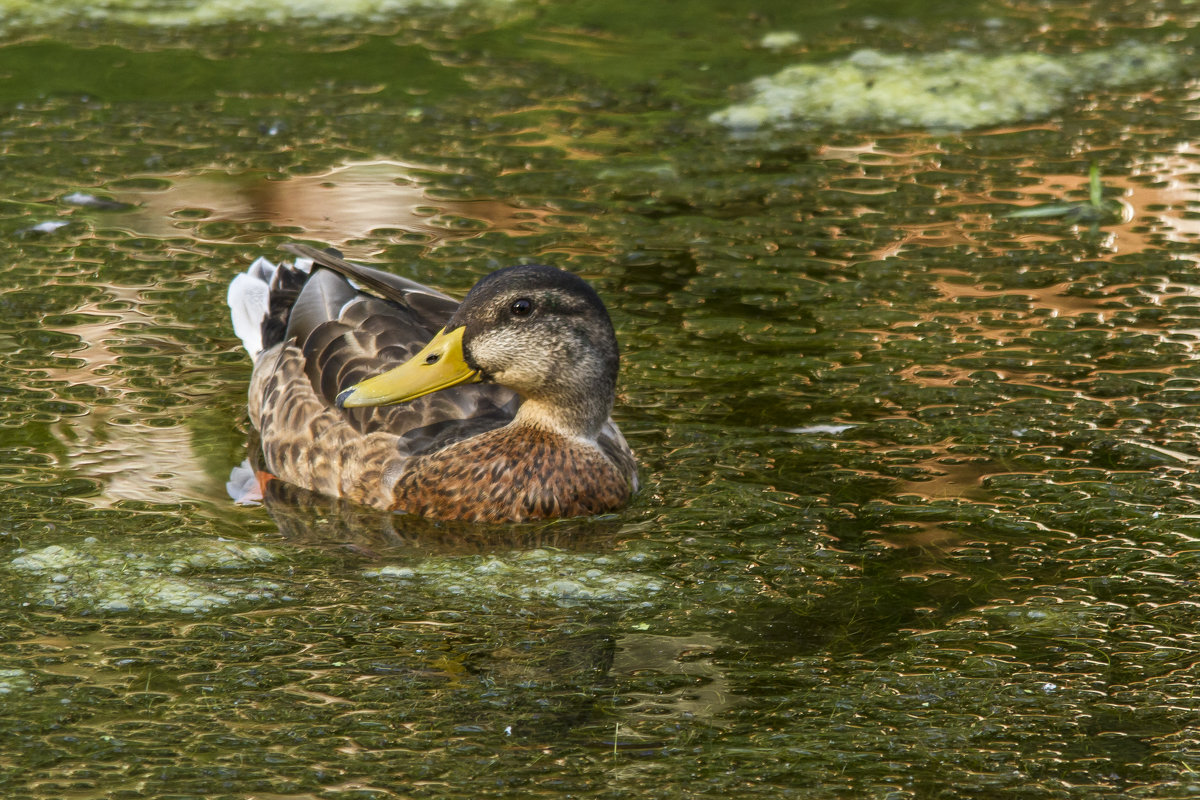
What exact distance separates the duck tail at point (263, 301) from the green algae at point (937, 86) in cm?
338

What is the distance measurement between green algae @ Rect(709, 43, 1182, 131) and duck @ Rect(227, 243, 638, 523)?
3.89m

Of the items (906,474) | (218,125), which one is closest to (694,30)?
(218,125)

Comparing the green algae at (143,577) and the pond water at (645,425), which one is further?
the green algae at (143,577)

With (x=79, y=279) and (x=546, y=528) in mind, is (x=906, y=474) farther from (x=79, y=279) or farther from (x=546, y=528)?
(x=79, y=279)

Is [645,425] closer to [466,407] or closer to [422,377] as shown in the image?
[466,407]

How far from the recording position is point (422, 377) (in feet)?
17.9

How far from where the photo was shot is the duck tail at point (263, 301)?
6.40 meters

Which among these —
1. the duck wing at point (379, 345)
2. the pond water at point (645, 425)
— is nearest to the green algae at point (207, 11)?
the pond water at point (645, 425)

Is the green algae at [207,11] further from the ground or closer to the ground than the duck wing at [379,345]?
further from the ground

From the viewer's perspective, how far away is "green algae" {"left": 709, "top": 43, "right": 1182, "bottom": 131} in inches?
365

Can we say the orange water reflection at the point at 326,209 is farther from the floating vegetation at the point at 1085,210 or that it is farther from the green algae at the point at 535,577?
the green algae at the point at 535,577

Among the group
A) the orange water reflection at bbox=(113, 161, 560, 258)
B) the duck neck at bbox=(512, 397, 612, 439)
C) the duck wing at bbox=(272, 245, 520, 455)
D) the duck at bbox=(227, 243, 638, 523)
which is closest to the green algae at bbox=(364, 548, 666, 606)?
the duck at bbox=(227, 243, 638, 523)

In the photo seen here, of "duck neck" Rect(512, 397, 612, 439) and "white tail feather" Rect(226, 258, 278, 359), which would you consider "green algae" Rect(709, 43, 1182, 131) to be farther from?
"duck neck" Rect(512, 397, 612, 439)

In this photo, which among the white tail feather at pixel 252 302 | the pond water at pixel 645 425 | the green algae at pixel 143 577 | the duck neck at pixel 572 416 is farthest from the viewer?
the white tail feather at pixel 252 302
